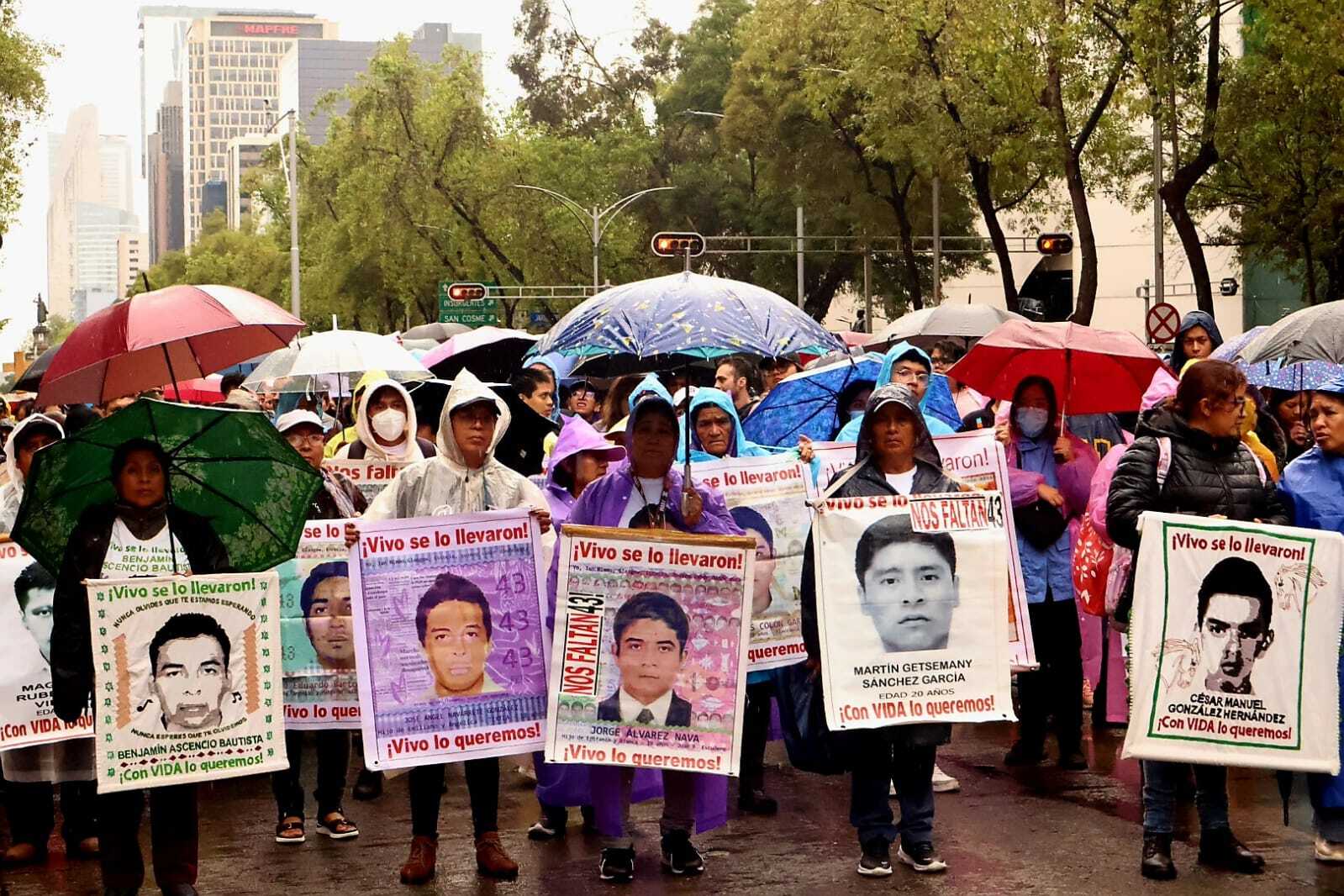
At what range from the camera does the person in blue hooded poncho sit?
761 cm

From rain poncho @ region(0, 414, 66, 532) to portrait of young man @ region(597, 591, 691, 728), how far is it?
2.85 m

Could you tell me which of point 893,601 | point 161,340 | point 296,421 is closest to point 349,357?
point 296,421

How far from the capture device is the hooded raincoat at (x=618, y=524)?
7.80 metres

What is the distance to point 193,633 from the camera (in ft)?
23.7

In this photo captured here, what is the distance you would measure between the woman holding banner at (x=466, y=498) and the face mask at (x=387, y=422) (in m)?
2.91

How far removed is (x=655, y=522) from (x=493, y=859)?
1.44 m

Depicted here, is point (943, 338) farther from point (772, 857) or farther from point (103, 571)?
point (103, 571)

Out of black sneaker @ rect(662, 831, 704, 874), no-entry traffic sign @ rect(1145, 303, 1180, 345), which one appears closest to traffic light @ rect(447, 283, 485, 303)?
no-entry traffic sign @ rect(1145, 303, 1180, 345)

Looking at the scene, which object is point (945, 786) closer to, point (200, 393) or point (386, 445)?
point (386, 445)

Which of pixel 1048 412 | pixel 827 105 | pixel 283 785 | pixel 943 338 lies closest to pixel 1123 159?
pixel 827 105

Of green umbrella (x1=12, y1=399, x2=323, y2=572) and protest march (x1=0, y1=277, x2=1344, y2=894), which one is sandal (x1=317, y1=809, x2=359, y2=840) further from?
green umbrella (x1=12, y1=399, x2=323, y2=572)

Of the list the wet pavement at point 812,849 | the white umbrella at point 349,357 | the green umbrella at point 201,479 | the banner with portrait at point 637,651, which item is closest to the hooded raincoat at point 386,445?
the wet pavement at point 812,849

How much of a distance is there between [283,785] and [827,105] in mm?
33872

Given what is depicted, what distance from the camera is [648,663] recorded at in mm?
7555
